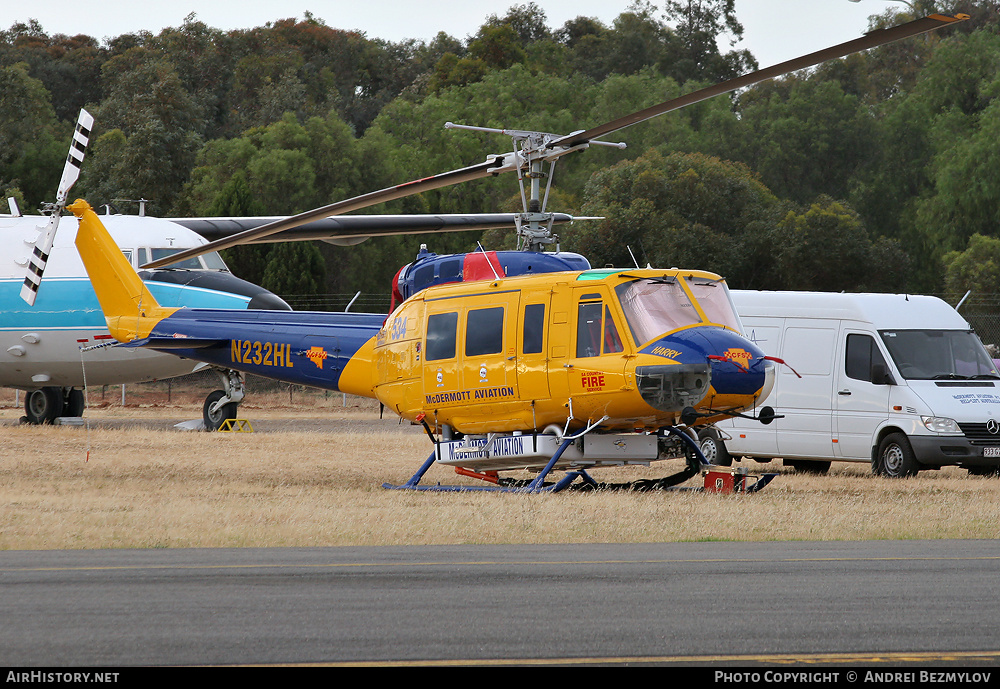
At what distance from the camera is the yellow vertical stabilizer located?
63.9 feet

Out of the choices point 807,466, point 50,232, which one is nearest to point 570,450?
point 807,466

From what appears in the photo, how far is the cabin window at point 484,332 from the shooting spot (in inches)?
561

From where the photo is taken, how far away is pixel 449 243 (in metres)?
58.3

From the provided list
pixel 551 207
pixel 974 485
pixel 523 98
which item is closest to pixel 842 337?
pixel 974 485

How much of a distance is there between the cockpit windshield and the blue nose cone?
6.5 inches

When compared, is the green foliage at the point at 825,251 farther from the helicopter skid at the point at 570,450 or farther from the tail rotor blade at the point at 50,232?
the helicopter skid at the point at 570,450

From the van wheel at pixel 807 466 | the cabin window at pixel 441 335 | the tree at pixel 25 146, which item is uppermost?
the tree at pixel 25 146

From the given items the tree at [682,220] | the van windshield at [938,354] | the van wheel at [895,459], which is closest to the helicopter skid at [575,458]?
the van wheel at [895,459]

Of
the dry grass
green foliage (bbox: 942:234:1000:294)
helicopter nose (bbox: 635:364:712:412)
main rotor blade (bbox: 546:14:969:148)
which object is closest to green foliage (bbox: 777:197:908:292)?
green foliage (bbox: 942:234:1000:294)

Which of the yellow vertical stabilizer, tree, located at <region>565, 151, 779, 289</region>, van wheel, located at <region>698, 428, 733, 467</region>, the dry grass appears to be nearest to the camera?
the dry grass

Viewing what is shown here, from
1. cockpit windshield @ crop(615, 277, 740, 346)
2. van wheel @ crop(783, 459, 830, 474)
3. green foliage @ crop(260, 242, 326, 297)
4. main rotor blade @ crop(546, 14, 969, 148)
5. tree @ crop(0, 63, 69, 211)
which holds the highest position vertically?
tree @ crop(0, 63, 69, 211)

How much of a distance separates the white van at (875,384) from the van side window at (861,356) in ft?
0.04

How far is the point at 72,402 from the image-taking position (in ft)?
88.8

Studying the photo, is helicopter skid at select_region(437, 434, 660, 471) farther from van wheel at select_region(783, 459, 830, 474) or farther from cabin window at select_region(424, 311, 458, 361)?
van wheel at select_region(783, 459, 830, 474)
